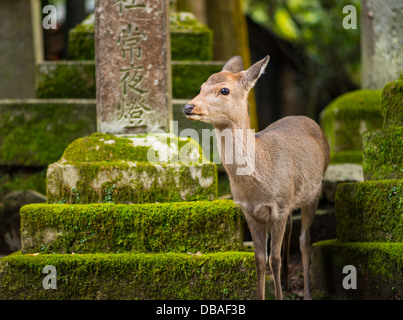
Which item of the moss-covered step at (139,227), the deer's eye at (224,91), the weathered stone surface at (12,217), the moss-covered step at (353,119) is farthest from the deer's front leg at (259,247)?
the moss-covered step at (353,119)

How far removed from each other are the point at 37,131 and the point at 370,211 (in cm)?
445

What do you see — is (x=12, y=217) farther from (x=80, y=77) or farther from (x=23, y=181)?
(x=80, y=77)

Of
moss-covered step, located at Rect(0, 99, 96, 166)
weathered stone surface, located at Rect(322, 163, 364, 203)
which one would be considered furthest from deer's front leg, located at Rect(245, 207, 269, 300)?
moss-covered step, located at Rect(0, 99, 96, 166)

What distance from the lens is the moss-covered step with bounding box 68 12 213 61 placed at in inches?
330

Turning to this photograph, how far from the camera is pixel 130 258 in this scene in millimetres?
4957

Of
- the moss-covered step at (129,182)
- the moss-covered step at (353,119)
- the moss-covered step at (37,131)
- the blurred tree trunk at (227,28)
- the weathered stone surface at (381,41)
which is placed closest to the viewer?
the moss-covered step at (129,182)

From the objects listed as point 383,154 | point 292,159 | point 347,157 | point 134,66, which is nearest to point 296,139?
→ point 292,159

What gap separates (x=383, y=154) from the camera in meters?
5.52

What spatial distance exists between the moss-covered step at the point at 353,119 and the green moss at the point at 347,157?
255 mm

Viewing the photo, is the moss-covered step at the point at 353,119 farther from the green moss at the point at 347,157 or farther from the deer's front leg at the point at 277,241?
the deer's front leg at the point at 277,241

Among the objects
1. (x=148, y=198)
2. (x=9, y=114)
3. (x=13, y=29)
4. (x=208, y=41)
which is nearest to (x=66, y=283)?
(x=148, y=198)

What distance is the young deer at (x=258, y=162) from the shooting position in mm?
4520

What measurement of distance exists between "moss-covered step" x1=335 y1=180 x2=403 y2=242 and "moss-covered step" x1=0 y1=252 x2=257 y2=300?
124 centimetres

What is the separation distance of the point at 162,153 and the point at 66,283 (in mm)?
1460
